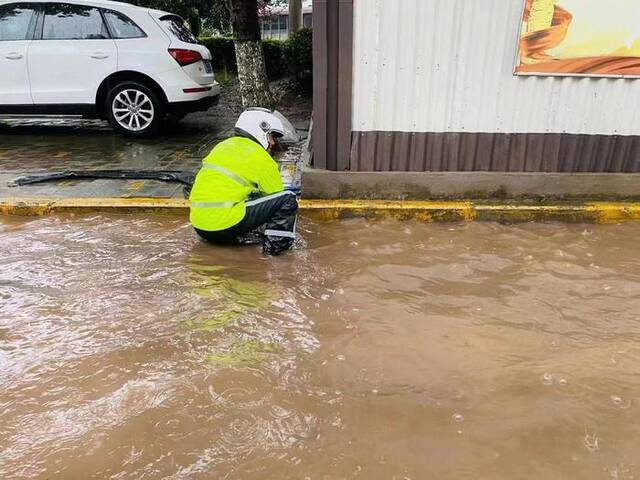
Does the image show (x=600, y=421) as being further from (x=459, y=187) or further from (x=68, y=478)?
(x=459, y=187)

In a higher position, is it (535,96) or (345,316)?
(535,96)

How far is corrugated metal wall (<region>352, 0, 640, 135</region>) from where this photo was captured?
491cm

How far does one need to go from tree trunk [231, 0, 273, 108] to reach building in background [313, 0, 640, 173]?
3.83 m

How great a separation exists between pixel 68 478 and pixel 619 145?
206 inches

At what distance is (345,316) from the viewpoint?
3570 millimetres

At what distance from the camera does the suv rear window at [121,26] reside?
7.37 metres

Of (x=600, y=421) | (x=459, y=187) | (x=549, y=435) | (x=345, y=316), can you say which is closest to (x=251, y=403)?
(x=345, y=316)

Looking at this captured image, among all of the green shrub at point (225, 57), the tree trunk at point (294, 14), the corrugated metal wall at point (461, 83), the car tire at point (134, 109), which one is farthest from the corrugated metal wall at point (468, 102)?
the tree trunk at point (294, 14)

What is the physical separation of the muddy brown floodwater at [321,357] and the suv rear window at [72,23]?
3.72 meters

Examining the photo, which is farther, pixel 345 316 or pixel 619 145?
pixel 619 145

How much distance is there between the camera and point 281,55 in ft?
43.2

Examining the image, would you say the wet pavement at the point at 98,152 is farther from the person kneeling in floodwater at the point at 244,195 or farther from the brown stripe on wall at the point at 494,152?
the brown stripe on wall at the point at 494,152

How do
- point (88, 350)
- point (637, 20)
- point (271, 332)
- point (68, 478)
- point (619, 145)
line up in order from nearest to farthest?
point (68, 478), point (88, 350), point (271, 332), point (637, 20), point (619, 145)

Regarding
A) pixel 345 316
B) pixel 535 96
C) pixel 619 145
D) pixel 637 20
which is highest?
pixel 637 20
